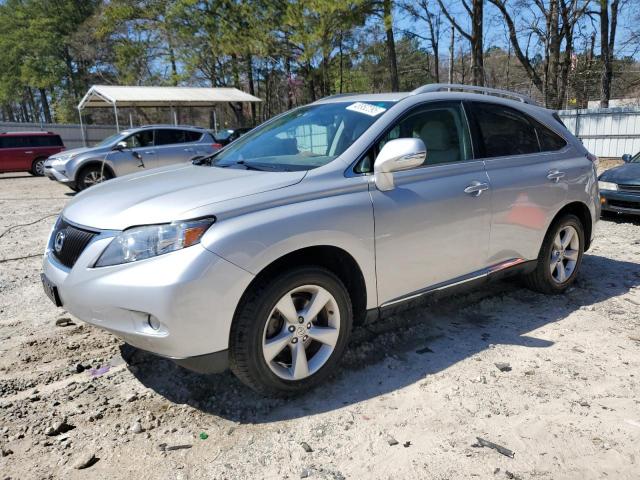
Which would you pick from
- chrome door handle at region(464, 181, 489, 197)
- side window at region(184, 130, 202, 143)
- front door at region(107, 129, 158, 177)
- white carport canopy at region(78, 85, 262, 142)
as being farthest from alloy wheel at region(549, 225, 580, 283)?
white carport canopy at region(78, 85, 262, 142)

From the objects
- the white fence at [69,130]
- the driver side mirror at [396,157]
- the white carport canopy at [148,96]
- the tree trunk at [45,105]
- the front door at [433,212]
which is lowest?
the front door at [433,212]

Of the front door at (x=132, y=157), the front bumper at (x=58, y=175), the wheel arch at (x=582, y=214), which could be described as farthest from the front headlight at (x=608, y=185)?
the front bumper at (x=58, y=175)

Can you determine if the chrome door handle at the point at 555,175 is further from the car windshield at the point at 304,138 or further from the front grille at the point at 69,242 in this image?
the front grille at the point at 69,242

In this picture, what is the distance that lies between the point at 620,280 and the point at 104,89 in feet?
69.3

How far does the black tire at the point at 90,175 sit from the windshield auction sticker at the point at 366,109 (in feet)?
31.4

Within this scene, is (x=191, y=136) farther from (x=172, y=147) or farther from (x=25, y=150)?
(x=25, y=150)

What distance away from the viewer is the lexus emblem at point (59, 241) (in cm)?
287

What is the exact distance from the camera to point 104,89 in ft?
68.5

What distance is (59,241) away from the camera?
115 inches

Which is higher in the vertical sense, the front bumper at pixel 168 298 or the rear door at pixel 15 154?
the rear door at pixel 15 154

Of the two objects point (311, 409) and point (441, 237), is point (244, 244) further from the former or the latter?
point (441, 237)

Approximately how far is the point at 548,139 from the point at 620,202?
14.2 ft

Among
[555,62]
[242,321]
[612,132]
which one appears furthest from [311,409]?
[555,62]

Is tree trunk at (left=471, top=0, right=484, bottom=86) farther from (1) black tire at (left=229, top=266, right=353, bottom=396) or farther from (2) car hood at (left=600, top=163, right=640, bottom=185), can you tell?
(1) black tire at (left=229, top=266, right=353, bottom=396)
